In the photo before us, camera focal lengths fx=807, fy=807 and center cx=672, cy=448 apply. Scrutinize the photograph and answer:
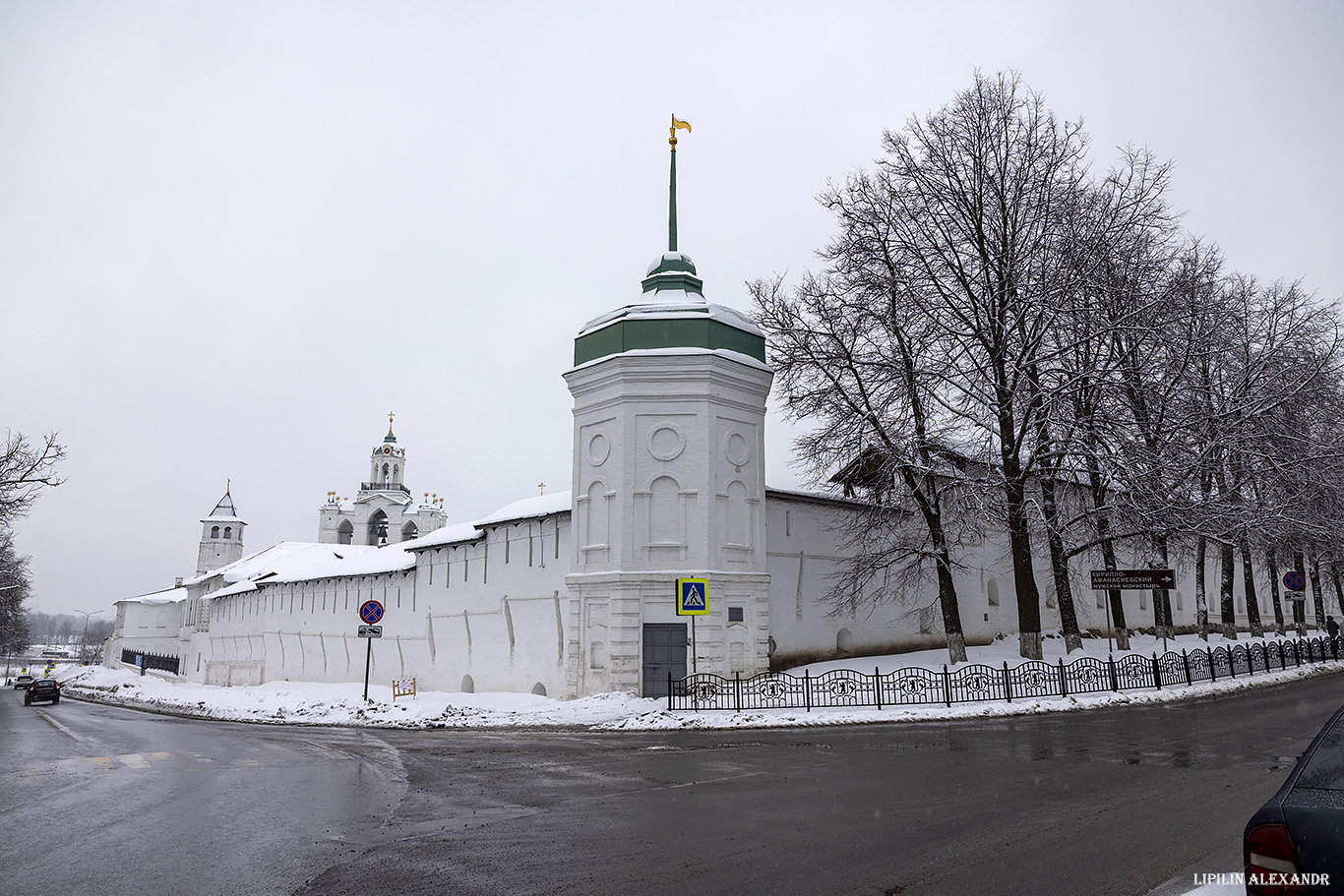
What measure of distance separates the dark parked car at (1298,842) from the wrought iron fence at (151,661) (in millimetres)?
78584

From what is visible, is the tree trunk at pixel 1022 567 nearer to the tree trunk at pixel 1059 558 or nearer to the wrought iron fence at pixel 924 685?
the tree trunk at pixel 1059 558

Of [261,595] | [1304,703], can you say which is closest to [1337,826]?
[1304,703]

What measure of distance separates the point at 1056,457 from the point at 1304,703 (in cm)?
751

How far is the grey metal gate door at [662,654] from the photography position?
20250 millimetres

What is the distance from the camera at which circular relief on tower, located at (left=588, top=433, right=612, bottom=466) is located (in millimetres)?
22266

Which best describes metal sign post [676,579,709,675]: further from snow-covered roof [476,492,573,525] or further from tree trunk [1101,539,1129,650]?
tree trunk [1101,539,1129,650]

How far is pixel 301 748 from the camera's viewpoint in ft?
46.4

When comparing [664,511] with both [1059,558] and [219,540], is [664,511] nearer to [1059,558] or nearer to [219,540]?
[1059,558]

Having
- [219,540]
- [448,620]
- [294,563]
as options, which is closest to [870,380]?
[448,620]

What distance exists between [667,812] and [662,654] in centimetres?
1270

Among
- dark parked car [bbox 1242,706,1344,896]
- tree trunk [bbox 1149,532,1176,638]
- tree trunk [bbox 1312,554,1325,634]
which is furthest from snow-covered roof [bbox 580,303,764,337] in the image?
tree trunk [bbox 1312,554,1325,634]

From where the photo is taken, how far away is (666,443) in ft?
71.5

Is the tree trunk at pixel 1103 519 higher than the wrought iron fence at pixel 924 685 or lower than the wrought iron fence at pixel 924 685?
higher

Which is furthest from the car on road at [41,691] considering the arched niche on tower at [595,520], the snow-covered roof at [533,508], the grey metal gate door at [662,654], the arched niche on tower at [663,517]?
the arched niche on tower at [663,517]
